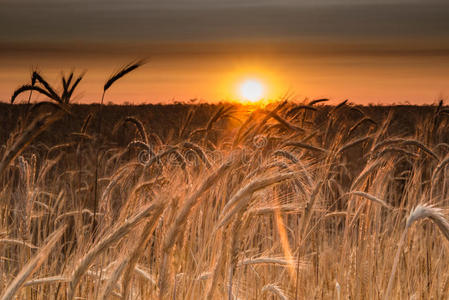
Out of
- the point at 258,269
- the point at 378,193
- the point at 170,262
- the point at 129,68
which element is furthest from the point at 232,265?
the point at 378,193

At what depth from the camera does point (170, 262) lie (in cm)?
200

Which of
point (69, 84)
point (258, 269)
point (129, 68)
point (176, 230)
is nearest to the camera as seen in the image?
point (176, 230)

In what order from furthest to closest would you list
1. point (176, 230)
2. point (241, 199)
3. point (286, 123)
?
point (286, 123)
point (241, 199)
point (176, 230)

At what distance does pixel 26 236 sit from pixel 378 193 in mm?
2247

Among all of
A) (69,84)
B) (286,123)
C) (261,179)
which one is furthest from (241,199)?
(286,123)

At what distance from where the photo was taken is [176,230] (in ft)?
6.09

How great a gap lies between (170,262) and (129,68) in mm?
1130

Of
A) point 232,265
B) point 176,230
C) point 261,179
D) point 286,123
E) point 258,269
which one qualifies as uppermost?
point 286,123

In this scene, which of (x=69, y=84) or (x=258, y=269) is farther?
(x=258, y=269)

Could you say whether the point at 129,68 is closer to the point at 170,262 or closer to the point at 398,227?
the point at 170,262

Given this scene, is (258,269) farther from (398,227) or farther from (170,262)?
(170,262)

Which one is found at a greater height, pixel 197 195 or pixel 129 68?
pixel 129 68

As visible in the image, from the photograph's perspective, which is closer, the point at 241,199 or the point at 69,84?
the point at 241,199

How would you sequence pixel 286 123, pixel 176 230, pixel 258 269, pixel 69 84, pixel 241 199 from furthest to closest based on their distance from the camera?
pixel 286 123 → pixel 258 269 → pixel 69 84 → pixel 241 199 → pixel 176 230
